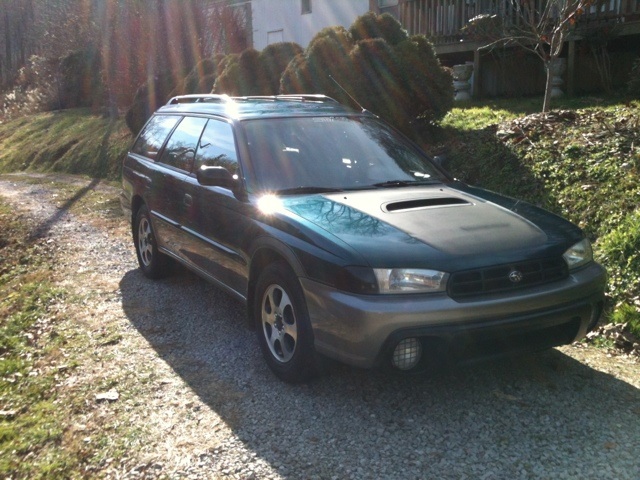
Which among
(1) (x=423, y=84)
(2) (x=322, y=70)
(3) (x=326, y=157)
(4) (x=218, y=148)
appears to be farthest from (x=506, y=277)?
(2) (x=322, y=70)

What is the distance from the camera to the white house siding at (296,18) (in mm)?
21656

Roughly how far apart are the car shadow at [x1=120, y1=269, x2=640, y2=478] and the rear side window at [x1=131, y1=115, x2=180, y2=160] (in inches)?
95.8

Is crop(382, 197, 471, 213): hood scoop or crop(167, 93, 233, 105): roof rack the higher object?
crop(167, 93, 233, 105): roof rack

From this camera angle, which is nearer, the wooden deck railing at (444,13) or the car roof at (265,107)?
the car roof at (265,107)

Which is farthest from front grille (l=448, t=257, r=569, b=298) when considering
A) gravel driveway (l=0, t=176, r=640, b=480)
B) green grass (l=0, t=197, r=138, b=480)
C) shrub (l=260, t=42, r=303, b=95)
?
shrub (l=260, t=42, r=303, b=95)

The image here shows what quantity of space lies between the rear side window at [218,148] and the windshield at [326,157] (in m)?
0.17

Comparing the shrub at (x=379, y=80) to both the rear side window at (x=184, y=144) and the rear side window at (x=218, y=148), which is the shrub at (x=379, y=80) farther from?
the rear side window at (x=218, y=148)

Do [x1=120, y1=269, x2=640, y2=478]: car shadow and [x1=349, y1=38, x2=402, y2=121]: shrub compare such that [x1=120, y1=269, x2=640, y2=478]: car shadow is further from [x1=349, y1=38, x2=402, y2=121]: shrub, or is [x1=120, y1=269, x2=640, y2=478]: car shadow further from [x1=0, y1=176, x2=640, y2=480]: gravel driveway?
[x1=349, y1=38, x2=402, y2=121]: shrub

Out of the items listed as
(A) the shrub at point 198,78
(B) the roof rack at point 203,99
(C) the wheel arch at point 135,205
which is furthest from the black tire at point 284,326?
(A) the shrub at point 198,78

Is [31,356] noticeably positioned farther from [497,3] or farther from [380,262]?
[497,3]

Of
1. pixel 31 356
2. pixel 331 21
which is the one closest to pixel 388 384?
pixel 31 356

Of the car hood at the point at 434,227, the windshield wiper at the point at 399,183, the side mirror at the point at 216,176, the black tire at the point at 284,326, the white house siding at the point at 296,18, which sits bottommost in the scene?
the black tire at the point at 284,326

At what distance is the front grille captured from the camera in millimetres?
3980

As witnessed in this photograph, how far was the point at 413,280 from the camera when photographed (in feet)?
13.0
